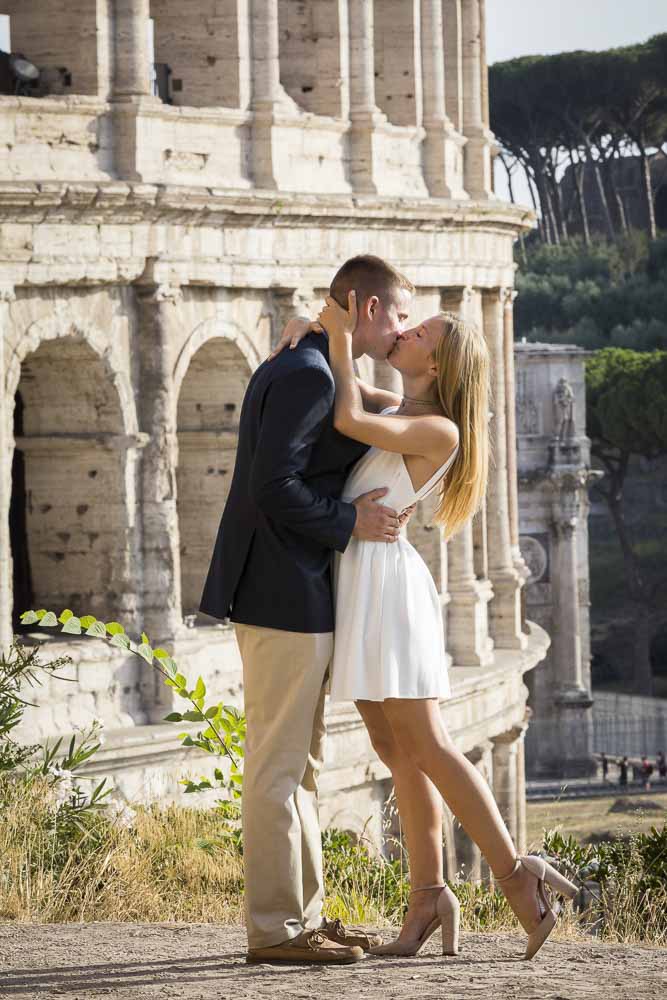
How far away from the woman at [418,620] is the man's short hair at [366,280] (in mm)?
44

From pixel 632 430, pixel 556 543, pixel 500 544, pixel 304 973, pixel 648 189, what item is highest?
pixel 648 189

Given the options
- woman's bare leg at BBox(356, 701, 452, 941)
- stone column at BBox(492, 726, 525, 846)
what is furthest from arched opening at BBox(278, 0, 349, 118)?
woman's bare leg at BBox(356, 701, 452, 941)

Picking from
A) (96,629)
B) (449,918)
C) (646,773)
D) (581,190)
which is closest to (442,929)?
(449,918)

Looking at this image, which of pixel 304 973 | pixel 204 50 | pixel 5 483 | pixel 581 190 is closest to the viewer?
pixel 304 973

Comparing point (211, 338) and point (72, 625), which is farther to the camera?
point (211, 338)

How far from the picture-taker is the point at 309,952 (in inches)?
247

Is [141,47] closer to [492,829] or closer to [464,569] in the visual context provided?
[464,569]

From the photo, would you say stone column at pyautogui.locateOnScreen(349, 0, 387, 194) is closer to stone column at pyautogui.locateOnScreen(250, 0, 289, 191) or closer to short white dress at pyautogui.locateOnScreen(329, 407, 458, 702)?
stone column at pyautogui.locateOnScreen(250, 0, 289, 191)

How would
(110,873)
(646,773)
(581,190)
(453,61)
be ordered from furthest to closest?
(581,190), (646,773), (453,61), (110,873)

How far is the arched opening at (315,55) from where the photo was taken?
62.0ft

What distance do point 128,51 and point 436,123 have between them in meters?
4.54

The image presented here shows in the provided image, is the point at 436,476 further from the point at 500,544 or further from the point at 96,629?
the point at 500,544

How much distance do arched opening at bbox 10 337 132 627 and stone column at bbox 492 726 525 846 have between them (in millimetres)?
5628

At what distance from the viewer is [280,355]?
6.43 m
